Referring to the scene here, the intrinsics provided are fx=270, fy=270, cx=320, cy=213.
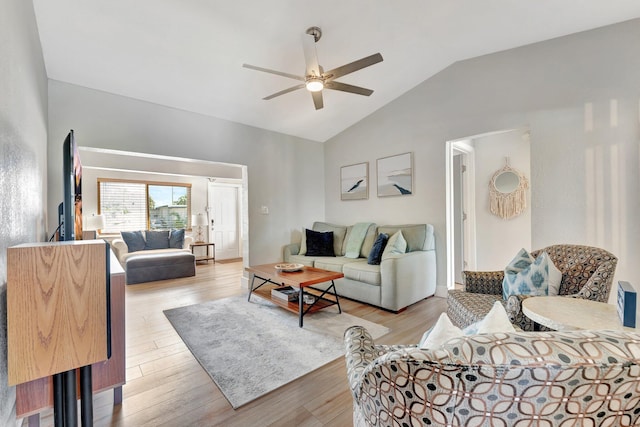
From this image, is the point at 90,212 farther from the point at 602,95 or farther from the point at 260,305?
the point at 602,95

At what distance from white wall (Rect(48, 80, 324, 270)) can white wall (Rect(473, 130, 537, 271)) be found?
2687 mm

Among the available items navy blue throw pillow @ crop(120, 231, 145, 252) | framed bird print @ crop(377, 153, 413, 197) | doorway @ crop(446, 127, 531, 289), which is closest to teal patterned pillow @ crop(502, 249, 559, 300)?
doorway @ crop(446, 127, 531, 289)

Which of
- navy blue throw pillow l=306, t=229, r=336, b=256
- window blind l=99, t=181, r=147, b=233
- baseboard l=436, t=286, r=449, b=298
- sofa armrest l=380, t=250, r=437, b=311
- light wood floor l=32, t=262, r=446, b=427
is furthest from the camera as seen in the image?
window blind l=99, t=181, r=147, b=233

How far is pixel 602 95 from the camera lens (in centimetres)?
253

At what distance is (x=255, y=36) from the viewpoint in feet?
8.36

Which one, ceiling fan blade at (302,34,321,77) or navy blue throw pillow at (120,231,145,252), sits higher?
ceiling fan blade at (302,34,321,77)

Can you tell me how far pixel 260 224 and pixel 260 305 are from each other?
1.41 meters

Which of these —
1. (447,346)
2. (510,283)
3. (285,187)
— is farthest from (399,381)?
(285,187)

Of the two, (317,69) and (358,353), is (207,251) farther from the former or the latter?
(358,353)

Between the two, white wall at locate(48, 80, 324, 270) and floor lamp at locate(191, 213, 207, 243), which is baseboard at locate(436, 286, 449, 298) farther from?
floor lamp at locate(191, 213, 207, 243)

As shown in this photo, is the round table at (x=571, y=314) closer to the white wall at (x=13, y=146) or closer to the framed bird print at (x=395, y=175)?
the white wall at (x=13, y=146)

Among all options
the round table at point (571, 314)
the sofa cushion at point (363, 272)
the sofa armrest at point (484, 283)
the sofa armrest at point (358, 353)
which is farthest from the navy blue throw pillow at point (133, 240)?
the round table at point (571, 314)

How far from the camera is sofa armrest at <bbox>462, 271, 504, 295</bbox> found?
2258 mm

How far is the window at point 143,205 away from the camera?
229 inches
